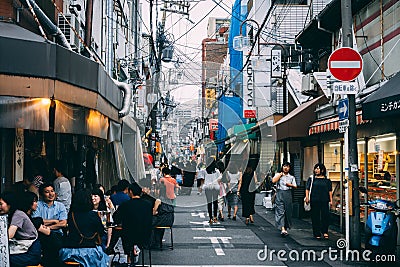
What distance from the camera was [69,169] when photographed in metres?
16.3

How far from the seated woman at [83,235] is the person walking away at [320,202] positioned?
8062 mm

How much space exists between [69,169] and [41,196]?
20.8 feet

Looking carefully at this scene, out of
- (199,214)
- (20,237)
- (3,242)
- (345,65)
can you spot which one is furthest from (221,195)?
(3,242)

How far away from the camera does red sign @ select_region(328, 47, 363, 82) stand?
1204 cm

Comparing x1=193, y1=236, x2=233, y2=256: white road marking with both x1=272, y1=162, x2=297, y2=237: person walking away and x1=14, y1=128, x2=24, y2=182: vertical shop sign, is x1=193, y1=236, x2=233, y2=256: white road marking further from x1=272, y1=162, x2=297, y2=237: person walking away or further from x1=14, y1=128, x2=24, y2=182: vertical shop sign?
x1=14, y1=128, x2=24, y2=182: vertical shop sign

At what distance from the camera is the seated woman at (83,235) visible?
848 centimetres

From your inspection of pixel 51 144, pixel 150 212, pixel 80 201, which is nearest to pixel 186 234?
pixel 51 144

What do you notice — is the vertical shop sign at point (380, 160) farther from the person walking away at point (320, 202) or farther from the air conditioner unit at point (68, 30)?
the air conditioner unit at point (68, 30)

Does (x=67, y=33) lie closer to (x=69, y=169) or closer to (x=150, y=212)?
(x=69, y=169)

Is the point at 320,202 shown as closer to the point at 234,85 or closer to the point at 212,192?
the point at 212,192

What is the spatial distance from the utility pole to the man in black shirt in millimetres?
4241

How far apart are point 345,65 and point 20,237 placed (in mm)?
7160

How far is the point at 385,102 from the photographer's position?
11445mm

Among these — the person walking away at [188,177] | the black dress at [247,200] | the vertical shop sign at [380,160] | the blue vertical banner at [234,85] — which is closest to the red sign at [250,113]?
the person walking away at [188,177]
